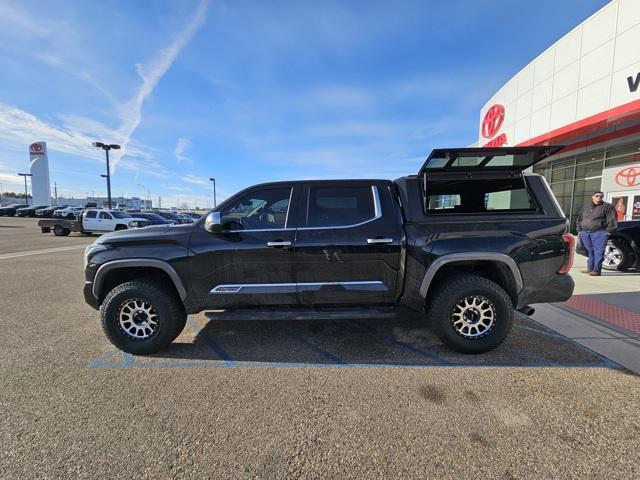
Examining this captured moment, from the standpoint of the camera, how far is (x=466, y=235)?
3.07 metres

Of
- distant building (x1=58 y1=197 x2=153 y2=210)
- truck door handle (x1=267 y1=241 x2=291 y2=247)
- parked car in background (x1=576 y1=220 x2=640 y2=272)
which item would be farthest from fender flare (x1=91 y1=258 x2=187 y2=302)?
distant building (x1=58 y1=197 x2=153 y2=210)

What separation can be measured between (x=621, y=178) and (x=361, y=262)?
555 inches

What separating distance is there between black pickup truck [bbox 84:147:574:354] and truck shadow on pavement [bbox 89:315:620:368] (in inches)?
8.8

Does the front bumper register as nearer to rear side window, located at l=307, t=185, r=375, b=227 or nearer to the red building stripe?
rear side window, located at l=307, t=185, r=375, b=227


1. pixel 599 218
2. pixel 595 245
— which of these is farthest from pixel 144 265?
pixel 595 245

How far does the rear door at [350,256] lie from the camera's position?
3129mm

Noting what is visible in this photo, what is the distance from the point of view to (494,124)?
16.7 metres

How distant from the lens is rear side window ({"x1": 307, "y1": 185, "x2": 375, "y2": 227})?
323 centimetres

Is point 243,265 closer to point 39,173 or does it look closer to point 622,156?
point 622,156

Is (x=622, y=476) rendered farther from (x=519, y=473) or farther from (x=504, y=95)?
(x=504, y=95)

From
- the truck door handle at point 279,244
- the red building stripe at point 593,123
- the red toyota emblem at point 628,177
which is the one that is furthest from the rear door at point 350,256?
the red toyota emblem at point 628,177

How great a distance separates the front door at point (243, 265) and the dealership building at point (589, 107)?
36.0 ft

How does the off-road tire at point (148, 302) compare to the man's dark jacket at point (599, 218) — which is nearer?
the off-road tire at point (148, 302)

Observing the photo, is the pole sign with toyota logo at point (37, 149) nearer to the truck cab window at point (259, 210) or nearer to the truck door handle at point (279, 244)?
the truck cab window at point (259, 210)
